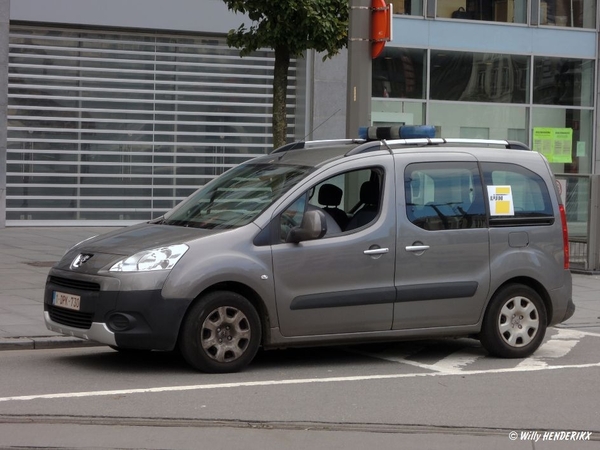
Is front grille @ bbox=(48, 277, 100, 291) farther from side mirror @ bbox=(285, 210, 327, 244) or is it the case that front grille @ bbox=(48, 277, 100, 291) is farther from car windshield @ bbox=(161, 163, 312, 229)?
side mirror @ bbox=(285, 210, 327, 244)

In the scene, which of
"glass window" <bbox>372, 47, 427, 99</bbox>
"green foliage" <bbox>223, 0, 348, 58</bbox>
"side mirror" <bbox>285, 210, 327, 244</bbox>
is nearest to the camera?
"side mirror" <bbox>285, 210, 327, 244</bbox>

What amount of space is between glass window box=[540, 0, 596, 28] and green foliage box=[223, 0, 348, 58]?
1075cm

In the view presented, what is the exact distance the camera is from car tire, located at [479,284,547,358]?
349 inches

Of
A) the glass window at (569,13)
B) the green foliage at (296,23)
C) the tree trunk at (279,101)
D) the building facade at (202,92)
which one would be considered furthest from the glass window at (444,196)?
the glass window at (569,13)

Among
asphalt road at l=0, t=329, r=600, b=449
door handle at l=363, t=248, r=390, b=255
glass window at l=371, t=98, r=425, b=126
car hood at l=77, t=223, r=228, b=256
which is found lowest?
asphalt road at l=0, t=329, r=600, b=449

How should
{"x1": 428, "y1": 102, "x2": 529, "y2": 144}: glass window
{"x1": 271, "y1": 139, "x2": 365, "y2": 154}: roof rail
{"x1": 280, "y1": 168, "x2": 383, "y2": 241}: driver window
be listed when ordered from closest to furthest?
{"x1": 280, "y1": 168, "x2": 383, "y2": 241}: driver window → {"x1": 271, "y1": 139, "x2": 365, "y2": 154}: roof rail → {"x1": 428, "y1": 102, "x2": 529, "y2": 144}: glass window

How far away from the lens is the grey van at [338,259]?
25.4ft

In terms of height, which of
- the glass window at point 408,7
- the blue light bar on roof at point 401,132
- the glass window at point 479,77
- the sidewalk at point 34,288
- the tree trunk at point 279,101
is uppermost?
the glass window at point 408,7

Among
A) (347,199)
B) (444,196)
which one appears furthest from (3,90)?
(444,196)

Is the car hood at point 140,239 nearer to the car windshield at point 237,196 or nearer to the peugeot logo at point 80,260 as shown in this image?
the peugeot logo at point 80,260

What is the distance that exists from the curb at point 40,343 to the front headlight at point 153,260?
171 cm

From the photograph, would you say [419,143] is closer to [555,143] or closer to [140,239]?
[140,239]

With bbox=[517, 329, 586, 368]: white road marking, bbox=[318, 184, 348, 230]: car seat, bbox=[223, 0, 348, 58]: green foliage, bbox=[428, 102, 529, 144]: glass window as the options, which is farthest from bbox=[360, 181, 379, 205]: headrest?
bbox=[428, 102, 529, 144]: glass window

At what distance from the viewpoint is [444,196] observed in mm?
8758
